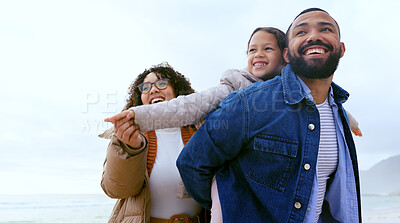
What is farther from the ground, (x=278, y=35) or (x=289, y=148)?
(x=278, y=35)

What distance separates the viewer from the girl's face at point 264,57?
208 centimetres

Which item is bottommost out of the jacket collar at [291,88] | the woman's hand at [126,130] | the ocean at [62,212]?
the ocean at [62,212]

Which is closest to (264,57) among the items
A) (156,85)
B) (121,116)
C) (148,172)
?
(156,85)

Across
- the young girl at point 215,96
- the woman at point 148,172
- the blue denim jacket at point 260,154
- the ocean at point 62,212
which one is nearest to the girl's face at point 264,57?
the young girl at point 215,96

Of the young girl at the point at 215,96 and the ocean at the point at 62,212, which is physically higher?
the young girl at the point at 215,96

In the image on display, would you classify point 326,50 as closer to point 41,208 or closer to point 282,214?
point 282,214

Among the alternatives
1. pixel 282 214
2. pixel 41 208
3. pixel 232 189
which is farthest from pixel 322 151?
pixel 41 208

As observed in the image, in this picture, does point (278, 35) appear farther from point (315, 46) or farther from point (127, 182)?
point (127, 182)

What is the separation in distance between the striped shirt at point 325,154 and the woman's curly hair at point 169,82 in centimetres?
147

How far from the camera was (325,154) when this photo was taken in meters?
1.62

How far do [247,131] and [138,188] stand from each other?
37.5 inches

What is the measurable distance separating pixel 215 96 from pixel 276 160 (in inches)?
23.7

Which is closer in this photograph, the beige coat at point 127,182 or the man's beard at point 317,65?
the man's beard at point 317,65

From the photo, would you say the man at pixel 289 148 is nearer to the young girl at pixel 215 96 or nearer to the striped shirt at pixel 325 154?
the striped shirt at pixel 325 154
